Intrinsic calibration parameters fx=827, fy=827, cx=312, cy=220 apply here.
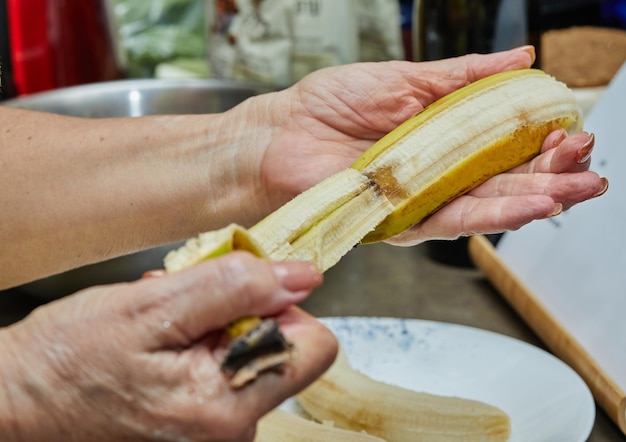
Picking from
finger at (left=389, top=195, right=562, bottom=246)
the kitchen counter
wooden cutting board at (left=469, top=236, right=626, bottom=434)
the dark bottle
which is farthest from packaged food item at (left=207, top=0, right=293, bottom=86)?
finger at (left=389, top=195, right=562, bottom=246)

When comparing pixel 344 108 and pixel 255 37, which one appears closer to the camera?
pixel 344 108

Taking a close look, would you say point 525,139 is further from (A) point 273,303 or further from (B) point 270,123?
(A) point 273,303

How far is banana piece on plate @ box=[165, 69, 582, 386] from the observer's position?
0.69 metres

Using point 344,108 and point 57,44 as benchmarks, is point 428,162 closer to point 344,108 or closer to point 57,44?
point 344,108

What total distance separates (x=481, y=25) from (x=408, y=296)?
44 cm

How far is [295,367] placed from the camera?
521 mm

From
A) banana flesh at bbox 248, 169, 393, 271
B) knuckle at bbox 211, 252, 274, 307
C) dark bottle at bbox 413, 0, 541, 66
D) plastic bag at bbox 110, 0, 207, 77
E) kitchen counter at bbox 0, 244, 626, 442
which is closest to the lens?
knuckle at bbox 211, 252, 274, 307

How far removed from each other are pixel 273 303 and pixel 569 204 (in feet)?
1.19

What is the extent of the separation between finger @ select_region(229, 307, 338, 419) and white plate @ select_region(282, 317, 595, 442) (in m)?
0.37

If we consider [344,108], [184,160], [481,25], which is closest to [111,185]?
[184,160]

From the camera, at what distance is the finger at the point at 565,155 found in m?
0.75

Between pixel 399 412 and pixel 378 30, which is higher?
pixel 378 30

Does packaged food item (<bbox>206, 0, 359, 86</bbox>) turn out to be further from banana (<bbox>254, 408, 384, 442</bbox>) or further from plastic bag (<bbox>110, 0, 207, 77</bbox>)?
banana (<bbox>254, 408, 384, 442</bbox>)

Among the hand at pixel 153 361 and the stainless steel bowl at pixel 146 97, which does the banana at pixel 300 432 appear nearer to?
the hand at pixel 153 361
